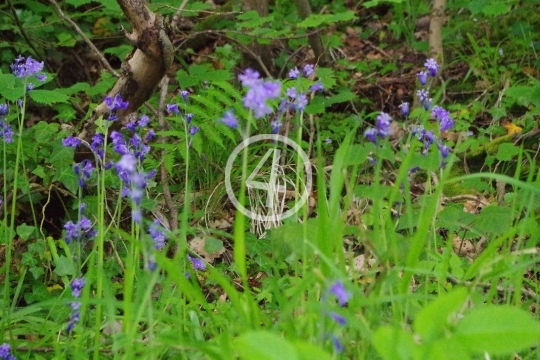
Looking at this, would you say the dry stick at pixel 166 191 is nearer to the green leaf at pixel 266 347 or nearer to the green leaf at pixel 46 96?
the green leaf at pixel 46 96

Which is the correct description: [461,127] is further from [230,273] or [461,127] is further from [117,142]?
[117,142]

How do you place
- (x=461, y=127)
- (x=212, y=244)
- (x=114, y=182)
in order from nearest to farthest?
(x=212, y=244), (x=114, y=182), (x=461, y=127)

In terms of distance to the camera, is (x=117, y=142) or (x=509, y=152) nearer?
(x=117, y=142)

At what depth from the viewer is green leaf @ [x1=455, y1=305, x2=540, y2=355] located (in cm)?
101

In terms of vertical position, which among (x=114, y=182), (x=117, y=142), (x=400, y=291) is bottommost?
(x=400, y=291)

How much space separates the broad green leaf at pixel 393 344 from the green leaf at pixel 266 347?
14 cm

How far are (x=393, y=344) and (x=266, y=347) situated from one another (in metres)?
0.20

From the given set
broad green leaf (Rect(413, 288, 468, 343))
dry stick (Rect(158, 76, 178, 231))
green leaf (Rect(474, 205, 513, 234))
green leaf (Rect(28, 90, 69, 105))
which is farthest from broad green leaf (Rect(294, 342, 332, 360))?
green leaf (Rect(28, 90, 69, 105))

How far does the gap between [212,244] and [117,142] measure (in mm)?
391

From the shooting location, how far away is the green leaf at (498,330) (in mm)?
1006

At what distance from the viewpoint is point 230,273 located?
2725mm

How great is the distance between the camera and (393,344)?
3.43ft

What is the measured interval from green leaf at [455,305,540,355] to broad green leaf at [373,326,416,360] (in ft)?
0.25

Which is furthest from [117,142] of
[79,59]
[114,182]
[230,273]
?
[79,59]
